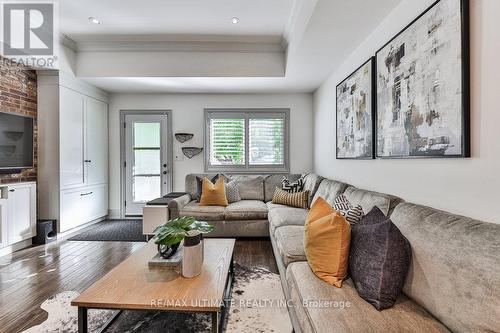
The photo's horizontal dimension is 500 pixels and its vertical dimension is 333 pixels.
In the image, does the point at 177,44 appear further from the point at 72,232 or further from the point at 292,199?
the point at 72,232

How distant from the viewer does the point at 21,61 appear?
11.3 feet

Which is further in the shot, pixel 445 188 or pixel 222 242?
pixel 222 242

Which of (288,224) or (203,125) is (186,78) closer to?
(203,125)

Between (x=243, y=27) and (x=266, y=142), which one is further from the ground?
(x=243, y=27)

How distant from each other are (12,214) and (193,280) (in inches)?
118

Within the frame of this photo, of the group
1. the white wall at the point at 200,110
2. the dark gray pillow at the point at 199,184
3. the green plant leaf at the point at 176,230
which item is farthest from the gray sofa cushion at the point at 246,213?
the green plant leaf at the point at 176,230

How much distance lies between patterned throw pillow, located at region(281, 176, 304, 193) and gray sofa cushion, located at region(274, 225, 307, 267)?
4.52 feet

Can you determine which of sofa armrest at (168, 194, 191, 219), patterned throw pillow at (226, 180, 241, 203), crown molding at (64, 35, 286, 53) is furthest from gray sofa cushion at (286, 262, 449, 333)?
crown molding at (64, 35, 286, 53)

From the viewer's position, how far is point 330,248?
5.08ft

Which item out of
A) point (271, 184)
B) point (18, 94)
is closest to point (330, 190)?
point (271, 184)

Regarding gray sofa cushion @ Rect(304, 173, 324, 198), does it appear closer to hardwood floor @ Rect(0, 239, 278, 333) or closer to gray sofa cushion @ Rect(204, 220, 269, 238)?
gray sofa cushion @ Rect(204, 220, 269, 238)

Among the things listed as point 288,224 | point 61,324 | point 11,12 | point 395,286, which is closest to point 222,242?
point 288,224

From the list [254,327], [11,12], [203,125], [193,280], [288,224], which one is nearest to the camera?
[193,280]

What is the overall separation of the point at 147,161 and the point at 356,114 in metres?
3.91
